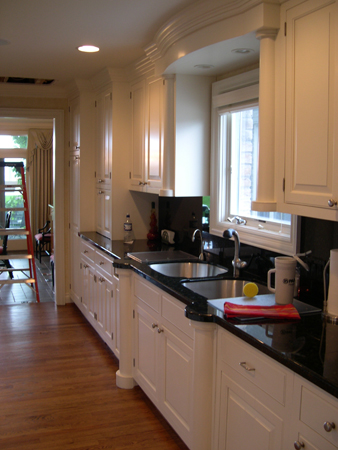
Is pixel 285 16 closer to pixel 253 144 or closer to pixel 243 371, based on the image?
pixel 253 144

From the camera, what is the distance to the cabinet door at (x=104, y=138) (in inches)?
164

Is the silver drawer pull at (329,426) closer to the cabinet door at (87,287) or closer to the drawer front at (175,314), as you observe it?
the drawer front at (175,314)

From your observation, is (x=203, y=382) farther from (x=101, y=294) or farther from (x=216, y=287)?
(x=101, y=294)

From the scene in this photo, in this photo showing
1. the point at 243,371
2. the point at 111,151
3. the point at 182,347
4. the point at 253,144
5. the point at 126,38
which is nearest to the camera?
the point at 243,371

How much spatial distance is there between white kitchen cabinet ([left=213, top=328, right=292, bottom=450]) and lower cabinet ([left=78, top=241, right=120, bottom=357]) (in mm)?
1515

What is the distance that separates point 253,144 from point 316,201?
45.1 inches

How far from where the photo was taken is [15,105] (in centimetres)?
502

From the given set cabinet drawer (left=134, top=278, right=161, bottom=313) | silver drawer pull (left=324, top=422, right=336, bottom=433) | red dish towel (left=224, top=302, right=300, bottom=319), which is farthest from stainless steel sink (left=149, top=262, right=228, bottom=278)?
silver drawer pull (left=324, top=422, right=336, bottom=433)

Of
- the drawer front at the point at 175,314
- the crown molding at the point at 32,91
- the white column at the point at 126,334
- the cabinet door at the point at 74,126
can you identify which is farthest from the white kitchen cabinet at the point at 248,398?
the crown molding at the point at 32,91

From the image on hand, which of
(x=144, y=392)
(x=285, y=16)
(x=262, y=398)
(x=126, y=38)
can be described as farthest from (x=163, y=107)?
(x=262, y=398)

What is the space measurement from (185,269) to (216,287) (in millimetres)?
581

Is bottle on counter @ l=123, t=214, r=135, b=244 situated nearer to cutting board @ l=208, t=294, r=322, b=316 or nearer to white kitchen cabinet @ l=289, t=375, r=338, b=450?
cutting board @ l=208, t=294, r=322, b=316

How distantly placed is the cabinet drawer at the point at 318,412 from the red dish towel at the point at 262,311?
0.46m

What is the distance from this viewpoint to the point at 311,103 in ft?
6.04
